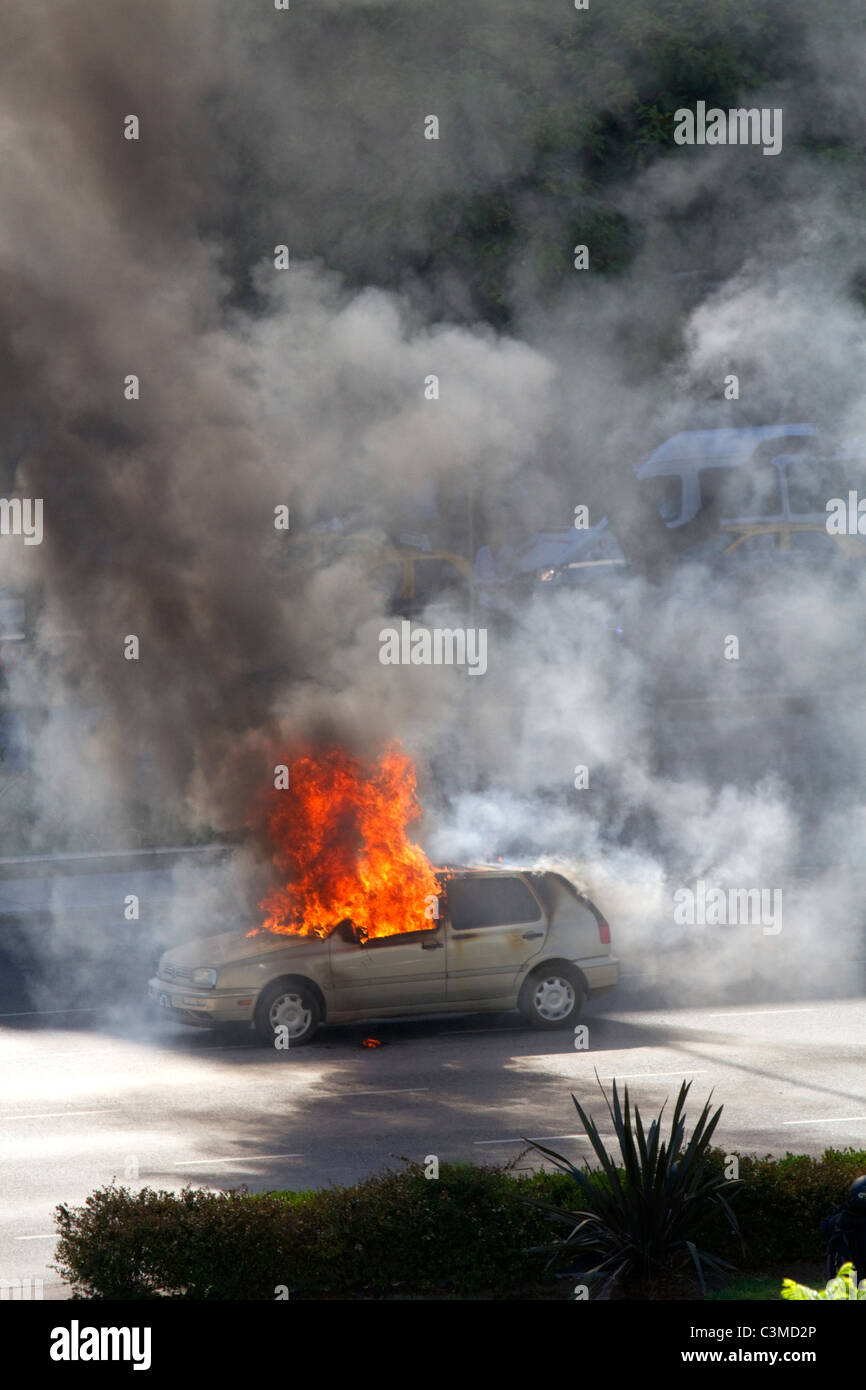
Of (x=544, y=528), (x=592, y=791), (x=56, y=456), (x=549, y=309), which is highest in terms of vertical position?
(x=549, y=309)

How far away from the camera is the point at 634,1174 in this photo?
7.27 m

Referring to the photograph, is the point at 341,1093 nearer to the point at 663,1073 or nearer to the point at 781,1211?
the point at 663,1073

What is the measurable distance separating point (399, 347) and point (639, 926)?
7.24 metres

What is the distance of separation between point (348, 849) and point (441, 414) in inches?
206

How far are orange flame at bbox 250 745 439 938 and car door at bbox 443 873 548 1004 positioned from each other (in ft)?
0.92

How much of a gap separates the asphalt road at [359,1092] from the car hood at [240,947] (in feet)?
2.82

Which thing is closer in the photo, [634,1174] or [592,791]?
[634,1174]

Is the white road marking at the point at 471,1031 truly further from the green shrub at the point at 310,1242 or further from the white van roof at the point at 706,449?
the white van roof at the point at 706,449

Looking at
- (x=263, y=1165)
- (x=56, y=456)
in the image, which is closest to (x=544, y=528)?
(x=56, y=456)

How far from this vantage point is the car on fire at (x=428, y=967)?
12.9 meters

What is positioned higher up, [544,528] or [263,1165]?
[544,528]

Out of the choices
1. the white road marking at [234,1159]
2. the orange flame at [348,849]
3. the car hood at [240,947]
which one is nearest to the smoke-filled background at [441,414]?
the orange flame at [348,849]

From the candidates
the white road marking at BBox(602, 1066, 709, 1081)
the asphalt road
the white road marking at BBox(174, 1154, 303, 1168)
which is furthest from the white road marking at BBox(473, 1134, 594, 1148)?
the white road marking at BBox(602, 1066, 709, 1081)
